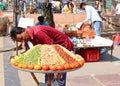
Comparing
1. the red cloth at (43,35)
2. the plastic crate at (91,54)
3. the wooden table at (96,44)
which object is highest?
the red cloth at (43,35)

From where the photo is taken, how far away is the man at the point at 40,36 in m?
4.34

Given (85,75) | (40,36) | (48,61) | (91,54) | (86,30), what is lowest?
(85,75)

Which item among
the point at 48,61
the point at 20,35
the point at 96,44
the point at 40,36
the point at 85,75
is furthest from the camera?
the point at 96,44

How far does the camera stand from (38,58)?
4016 millimetres

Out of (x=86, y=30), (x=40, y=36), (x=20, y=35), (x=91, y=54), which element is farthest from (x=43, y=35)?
(x=86, y=30)

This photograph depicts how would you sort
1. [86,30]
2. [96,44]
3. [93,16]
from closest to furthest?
[96,44] < [86,30] < [93,16]

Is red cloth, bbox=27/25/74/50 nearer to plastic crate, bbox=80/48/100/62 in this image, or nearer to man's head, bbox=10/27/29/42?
man's head, bbox=10/27/29/42

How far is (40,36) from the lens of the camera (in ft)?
14.9

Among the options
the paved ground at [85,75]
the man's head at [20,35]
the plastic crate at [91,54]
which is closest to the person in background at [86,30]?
the plastic crate at [91,54]

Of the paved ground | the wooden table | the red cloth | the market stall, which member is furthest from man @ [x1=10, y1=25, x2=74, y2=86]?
the wooden table

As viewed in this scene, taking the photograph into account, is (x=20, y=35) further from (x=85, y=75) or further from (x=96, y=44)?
(x=96, y=44)

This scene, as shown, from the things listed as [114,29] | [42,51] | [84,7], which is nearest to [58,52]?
[42,51]

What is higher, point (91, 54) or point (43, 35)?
point (43, 35)

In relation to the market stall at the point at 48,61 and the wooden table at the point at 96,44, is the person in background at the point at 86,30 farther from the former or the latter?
the market stall at the point at 48,61
